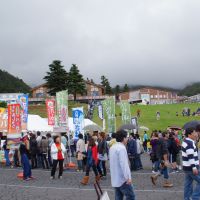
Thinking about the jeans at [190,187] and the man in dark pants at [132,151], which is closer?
the jeans at [190,187]

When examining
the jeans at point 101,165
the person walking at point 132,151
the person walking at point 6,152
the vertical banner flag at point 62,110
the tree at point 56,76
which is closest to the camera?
the jeans at point 101,165

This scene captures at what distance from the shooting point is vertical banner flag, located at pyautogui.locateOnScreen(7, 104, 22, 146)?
59.3ft

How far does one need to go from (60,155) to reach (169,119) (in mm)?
46488

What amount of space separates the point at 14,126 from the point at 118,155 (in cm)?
1250

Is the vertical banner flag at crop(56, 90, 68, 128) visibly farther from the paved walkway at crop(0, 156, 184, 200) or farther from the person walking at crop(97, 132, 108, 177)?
the person walking at crop(97, 132, 108, 177)

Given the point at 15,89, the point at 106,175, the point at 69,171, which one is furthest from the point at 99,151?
the point at 15,89

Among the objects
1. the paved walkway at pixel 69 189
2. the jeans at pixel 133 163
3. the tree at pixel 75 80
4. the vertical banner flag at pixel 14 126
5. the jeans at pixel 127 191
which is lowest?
the paved walkway at pixel 69 189

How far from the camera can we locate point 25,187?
1203 cm

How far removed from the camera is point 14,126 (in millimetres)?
18328

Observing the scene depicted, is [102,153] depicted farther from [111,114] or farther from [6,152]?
[111,114]

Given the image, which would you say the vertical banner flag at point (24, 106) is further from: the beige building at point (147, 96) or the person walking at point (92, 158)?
the beige building at point (147, 96)

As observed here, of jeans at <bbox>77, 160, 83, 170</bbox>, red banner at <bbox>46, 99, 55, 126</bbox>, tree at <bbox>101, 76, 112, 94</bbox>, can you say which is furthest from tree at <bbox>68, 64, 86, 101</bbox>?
jeans at <bbox>77, 160, 83, 170</bbox>

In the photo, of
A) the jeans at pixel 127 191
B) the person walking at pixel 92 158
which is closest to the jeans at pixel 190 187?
the jeans at pixel 127 191

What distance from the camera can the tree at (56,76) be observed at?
74.4 m
